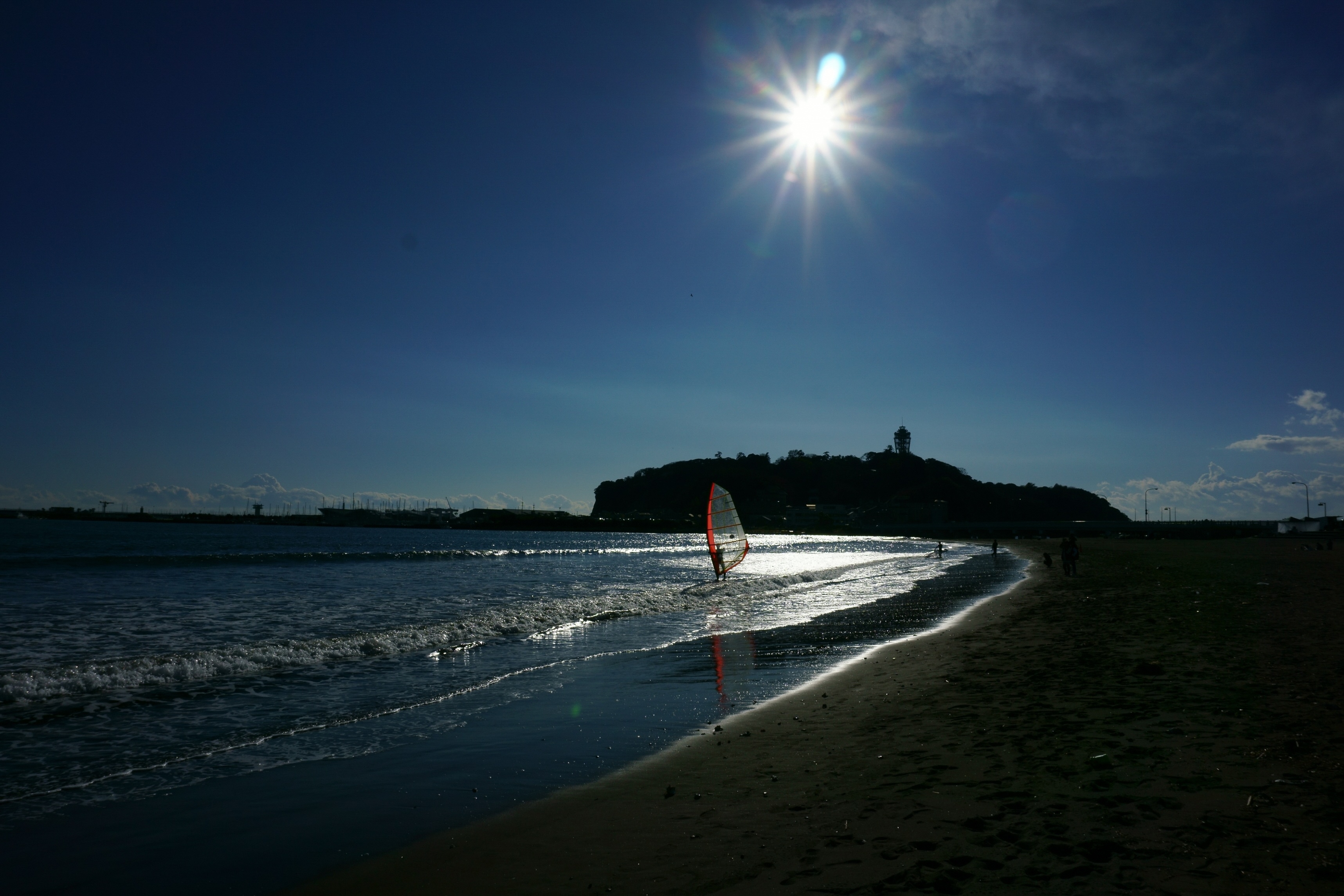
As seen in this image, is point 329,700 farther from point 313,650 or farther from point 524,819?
point 524,819

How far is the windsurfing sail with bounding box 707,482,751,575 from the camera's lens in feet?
111

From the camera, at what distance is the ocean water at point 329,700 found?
530cm

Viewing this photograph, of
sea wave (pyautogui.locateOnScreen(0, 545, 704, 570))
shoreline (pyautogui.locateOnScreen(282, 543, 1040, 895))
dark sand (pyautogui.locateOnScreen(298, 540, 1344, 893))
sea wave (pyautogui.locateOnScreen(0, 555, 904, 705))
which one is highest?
dark sand (pyautogui.locateOnScreen(298, 540, 1344, 893))

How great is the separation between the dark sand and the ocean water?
0.93m

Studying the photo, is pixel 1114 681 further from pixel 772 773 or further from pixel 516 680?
pixel 516 680

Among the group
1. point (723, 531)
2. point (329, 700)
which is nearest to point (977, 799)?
point (329, 700)

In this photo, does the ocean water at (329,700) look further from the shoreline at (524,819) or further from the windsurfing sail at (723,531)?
the windsurfing sail at (723,531)

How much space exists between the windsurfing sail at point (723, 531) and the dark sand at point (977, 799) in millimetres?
23941

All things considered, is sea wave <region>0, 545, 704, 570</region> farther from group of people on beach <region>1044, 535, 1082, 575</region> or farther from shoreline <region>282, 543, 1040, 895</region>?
shoreline <region>282, 543, 1040, 895</region>

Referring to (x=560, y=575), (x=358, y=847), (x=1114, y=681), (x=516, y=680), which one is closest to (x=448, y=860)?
(x=358, y=847)

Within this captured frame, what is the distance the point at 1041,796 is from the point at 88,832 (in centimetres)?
726

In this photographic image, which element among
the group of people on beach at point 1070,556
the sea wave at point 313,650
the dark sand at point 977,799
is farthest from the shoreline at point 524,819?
the group of people on beach at point 1070,556

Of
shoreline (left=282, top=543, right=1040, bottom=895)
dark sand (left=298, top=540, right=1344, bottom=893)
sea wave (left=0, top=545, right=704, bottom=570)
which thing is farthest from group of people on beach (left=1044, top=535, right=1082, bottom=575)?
sea wave (left=0, top=545, right=704, bottom=570)

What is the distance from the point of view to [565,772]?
21.4ft
